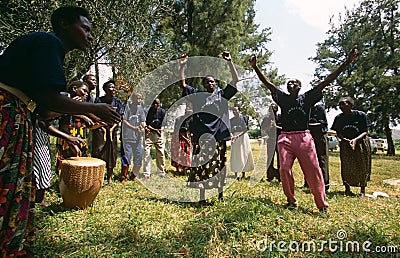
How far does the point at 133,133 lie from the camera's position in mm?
6488

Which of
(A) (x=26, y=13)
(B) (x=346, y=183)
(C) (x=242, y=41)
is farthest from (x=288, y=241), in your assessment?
(C) (x=242, y=41)

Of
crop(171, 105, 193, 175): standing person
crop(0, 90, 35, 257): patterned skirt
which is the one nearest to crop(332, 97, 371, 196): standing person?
crop(171, 105, 193, 175): standing person

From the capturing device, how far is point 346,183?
18.9 feet

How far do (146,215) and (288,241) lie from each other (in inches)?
72.1

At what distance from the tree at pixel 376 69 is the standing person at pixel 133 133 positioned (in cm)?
1978

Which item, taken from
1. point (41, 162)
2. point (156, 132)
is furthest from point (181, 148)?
point (41, 162)

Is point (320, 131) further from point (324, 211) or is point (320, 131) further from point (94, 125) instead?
point (94, 125)

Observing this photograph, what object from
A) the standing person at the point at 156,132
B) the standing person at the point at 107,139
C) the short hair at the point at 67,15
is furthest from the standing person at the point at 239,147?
the short hair at the point at 67,15

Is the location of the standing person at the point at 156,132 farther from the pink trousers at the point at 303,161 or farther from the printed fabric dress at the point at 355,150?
the printed fabric dress at the point at 355,150

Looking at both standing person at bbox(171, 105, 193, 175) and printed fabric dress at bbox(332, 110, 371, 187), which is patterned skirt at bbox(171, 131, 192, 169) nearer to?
standing person at bbox(171, 105, 193, 175)

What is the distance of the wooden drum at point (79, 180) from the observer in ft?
12.3

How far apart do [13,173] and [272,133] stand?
21.8 feet

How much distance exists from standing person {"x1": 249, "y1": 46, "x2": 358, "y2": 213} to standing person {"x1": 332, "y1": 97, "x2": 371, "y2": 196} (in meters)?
1.88

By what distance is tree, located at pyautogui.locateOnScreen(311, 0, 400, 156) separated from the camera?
20.7m
